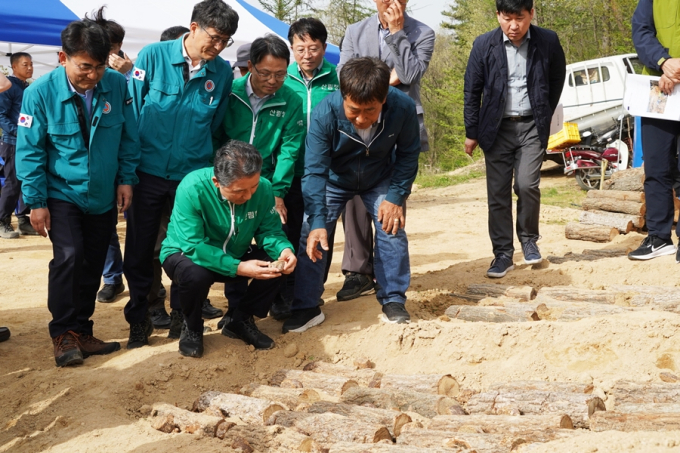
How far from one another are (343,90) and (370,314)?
1.64 m

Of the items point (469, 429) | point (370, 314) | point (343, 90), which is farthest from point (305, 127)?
point (469, 429)

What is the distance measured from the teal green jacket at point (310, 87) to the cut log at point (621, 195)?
4627 millimetres

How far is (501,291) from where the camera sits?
550 cm

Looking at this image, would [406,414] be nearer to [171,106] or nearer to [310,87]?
[171,106]

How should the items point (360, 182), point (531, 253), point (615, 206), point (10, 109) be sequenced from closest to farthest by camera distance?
point (360, 182) < point (531, 253) < point (615, 206) < point (10, 109)

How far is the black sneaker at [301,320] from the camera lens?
495 cm

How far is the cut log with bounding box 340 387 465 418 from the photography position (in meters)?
3.68

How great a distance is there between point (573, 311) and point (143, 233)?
2904 millimetres

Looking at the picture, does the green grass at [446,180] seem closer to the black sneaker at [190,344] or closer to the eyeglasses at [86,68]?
the black sneaker at [190,344]

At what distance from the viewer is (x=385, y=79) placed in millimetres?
4273

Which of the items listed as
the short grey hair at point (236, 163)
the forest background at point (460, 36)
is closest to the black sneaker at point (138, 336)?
the short grey hair at point (236, 163)

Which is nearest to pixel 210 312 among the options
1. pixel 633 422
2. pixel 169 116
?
pixel 169 116

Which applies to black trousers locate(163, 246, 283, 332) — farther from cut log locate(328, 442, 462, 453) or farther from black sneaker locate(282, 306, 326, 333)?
cut log locate(328, 442, 462, 453)

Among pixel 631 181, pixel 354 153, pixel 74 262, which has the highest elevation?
pixel 354 153
